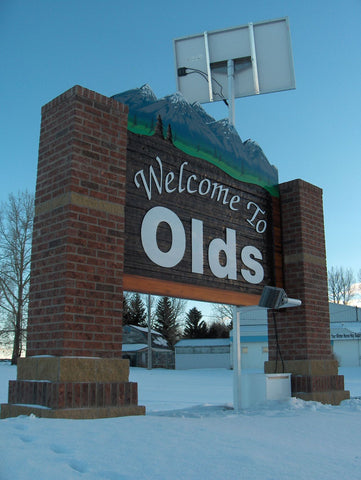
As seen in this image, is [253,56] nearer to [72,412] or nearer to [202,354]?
[72,412]

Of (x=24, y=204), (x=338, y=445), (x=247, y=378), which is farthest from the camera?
(x=24, y=204)

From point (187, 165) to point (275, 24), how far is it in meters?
5.82

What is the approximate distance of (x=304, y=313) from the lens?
28.6 feet

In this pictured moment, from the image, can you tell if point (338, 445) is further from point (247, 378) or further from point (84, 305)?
point (247, 378)

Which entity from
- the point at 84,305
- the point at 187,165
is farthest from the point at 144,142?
the point at 84,305

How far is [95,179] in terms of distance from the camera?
587 centimetres

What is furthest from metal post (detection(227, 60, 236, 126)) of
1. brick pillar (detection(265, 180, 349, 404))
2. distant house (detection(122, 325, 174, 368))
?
distant house (detection(122, 325, 174, 368))

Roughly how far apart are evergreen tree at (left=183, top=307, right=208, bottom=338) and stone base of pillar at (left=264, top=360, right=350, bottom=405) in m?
48.8

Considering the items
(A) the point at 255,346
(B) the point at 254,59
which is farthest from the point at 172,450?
(A) the point at 255,346

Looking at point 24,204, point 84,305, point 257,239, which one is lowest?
point 84,305

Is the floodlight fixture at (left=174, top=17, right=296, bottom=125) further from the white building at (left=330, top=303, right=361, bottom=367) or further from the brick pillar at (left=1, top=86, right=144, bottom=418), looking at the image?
the white building at (left=330, top=303, right=361, bottom=367)

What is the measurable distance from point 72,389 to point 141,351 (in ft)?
124

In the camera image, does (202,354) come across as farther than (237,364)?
Yes

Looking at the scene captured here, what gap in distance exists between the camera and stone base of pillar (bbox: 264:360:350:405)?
8.28 m
